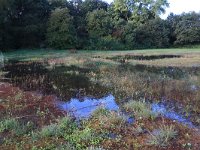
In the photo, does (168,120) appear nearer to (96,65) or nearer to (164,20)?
(96,65)

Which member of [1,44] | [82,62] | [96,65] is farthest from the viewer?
[1,44]

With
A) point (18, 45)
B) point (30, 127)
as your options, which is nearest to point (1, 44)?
point (18, 45)

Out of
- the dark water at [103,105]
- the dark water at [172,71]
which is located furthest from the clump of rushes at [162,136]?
the dark water at [172,71]

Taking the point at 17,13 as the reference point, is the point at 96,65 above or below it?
below

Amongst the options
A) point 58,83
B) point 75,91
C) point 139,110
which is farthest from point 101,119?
point 58,83

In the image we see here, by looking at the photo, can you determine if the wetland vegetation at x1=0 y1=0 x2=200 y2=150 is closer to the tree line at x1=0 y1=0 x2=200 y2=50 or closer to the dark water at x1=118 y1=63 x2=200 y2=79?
the dark water at x1=118 y1=63 x2=200 y2=79

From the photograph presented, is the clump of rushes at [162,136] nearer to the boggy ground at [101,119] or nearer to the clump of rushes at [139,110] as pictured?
the boggy ground at [101,119]

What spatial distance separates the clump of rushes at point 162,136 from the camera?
31.7 feet

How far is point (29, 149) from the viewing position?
372 inches

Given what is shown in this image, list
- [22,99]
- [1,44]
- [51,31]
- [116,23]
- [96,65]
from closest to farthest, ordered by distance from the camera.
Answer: [22,99], [96,65], [1,44], [51,31], [116,23]

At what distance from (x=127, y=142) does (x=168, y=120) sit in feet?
8.19

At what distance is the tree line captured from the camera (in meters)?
56.0

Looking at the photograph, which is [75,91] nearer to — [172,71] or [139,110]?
[139,110]

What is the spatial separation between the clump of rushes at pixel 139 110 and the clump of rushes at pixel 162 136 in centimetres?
155
